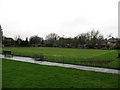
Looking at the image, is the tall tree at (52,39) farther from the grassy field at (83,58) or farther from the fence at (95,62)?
the fence at (95,62)

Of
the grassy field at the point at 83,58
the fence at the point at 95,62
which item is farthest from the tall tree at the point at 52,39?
the fence at the point at 95,62

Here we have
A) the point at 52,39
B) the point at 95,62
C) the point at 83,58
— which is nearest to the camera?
the point at 95,62

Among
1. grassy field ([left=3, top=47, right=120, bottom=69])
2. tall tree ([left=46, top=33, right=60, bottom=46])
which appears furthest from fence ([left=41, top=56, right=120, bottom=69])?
tall tree ([left=46, top=33, right=60, bottom=46])

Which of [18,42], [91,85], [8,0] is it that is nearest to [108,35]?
[18,42]

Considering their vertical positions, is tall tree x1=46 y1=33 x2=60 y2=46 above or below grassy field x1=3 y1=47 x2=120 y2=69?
above

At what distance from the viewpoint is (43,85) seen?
5828 mm

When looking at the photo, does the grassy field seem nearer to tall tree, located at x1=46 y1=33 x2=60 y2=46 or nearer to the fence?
the fence

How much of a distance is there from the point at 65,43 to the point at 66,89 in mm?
69640

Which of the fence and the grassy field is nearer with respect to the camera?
the fence

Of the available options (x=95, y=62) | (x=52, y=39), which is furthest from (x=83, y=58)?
(x=52, y=39)

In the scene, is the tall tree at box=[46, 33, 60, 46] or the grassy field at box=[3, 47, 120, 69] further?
the tall tree at box=[46, 33, 60, 46]

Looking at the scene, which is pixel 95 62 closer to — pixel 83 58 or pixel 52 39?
pixel 83 58

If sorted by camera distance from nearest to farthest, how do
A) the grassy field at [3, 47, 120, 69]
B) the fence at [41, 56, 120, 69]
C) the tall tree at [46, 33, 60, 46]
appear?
the fence at [41, 56, 120, 69] < the grassy field at [3, 47, 120, 69] < the tall tree at [46, 33, 60, 46]

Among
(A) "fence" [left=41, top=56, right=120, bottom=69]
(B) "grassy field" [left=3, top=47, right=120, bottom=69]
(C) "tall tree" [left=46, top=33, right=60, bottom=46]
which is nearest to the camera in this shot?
(A) "fence" [left=41, top=56, right=120, bottom=69]
